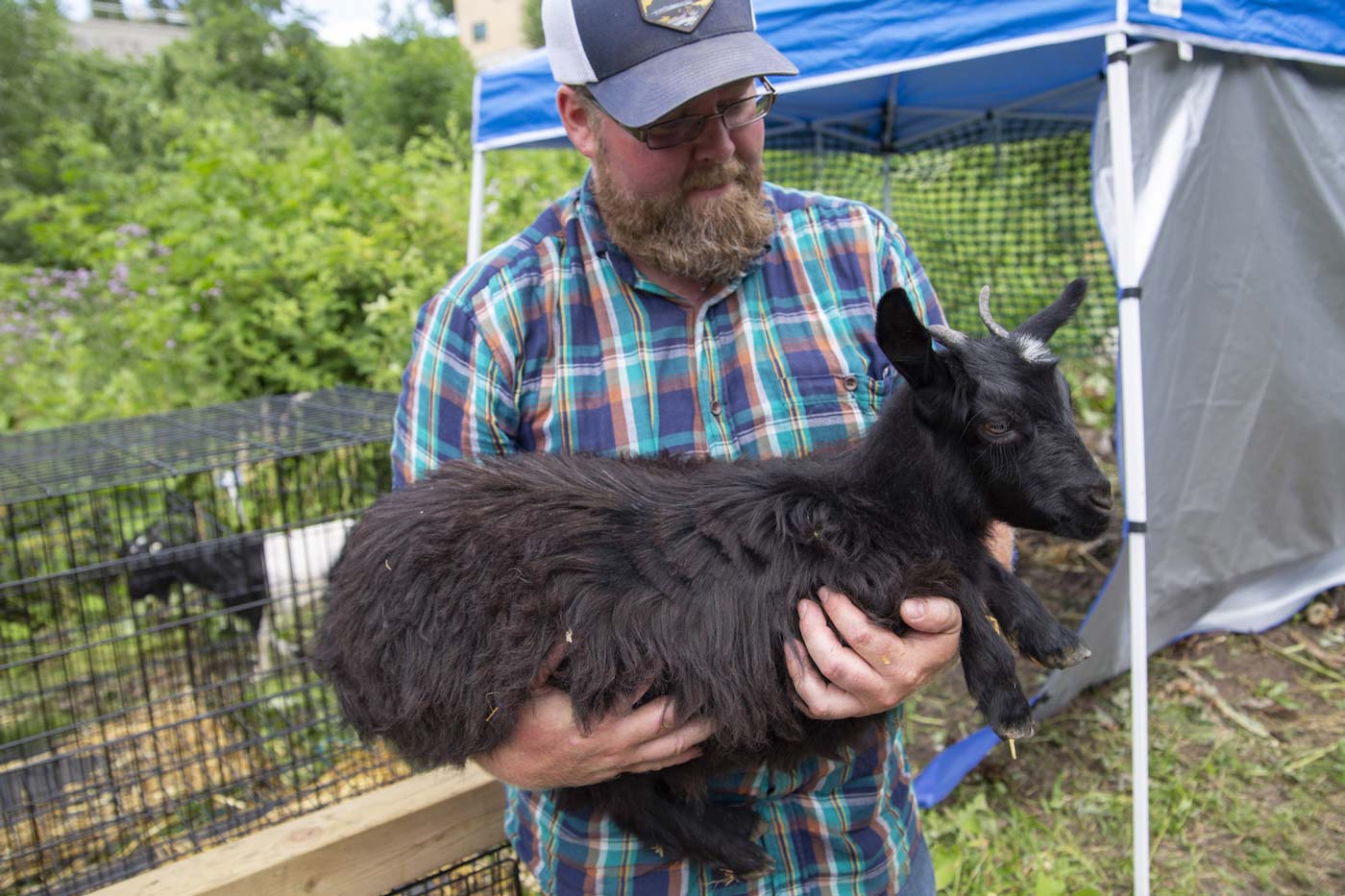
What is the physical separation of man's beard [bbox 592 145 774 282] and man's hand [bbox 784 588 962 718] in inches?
28.7

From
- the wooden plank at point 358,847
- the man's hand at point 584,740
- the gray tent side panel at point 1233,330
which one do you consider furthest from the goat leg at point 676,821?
the gray tent side panel at point 1233,330

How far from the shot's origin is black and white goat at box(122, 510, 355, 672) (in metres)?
4.20

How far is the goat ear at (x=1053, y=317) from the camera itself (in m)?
1.73

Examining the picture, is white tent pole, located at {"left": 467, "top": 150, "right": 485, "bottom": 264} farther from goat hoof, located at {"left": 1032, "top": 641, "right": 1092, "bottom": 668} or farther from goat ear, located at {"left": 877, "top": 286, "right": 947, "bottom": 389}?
goat hoof, located at {"left": 1032, "top": 641, "right": 1092, "bottom": 668}

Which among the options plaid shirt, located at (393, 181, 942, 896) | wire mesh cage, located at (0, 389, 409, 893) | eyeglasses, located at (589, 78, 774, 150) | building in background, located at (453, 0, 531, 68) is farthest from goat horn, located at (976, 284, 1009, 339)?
building in background, located at (453, 0, 531, 68)

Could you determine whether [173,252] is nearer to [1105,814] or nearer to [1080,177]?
[1080,177]

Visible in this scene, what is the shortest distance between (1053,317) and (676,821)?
1298 millimetres

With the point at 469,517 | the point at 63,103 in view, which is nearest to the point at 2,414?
the point at 469,517

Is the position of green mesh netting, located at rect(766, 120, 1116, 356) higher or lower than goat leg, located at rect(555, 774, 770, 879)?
higher

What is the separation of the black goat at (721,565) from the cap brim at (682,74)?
554mm

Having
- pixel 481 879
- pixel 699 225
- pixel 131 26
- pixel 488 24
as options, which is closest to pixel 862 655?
pixel 699 225

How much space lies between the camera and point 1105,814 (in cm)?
343

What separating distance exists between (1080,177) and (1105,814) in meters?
4.07

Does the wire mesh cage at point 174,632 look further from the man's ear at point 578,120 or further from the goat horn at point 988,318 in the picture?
the goat horn at point 988,318
